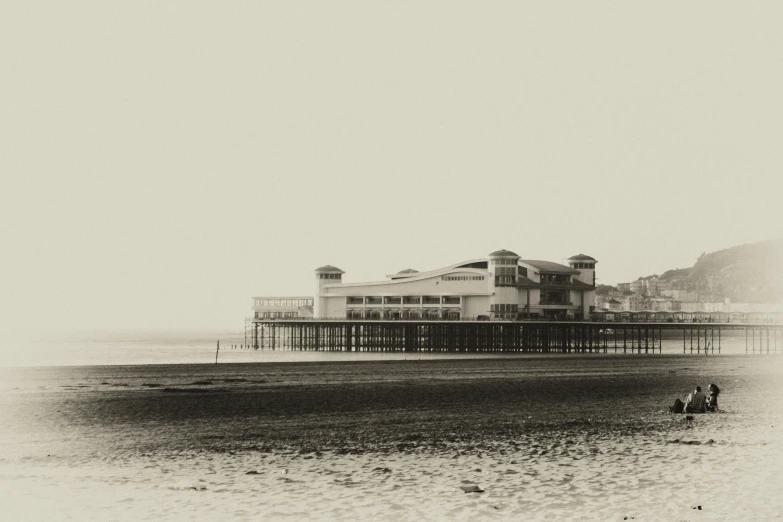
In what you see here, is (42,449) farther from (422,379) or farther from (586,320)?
(586,320)

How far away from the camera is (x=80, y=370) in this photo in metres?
48.2

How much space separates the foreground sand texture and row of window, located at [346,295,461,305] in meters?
50.5

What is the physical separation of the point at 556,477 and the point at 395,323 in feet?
218

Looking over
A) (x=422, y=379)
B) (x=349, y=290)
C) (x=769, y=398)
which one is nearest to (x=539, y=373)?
(x=422, y=379)

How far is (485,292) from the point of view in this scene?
81.4 m

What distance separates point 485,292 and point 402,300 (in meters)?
8.50

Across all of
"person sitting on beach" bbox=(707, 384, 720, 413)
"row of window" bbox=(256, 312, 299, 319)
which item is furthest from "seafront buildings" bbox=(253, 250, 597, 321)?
"person sitting on beach" bbox=(707, 384, 720, 413)

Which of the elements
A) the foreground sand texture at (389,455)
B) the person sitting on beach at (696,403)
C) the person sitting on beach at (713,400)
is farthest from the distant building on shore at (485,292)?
the person sitting on beach at (696,403)

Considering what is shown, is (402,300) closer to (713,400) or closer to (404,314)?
(404,314)

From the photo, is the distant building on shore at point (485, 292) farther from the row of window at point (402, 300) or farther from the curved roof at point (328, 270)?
the curved roof at point (328, 270)

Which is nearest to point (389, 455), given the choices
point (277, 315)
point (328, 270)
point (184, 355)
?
point (184, 355)

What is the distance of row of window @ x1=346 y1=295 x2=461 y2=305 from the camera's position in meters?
83.4

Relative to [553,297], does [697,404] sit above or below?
below

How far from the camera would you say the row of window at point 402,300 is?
83375 mm
